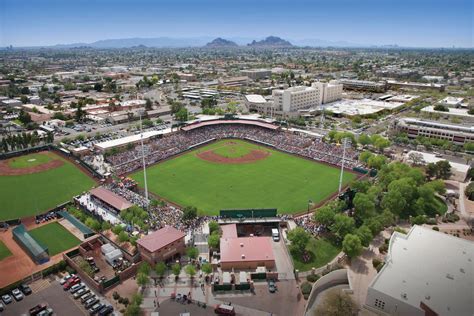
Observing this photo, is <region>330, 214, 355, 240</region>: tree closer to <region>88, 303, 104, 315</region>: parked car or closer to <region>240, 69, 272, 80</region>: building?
<region>88, 303, 104, 315</region>: parked car

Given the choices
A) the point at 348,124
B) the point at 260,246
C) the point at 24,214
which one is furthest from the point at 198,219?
the point at 348,124

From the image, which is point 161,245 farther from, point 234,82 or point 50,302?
point 234,82

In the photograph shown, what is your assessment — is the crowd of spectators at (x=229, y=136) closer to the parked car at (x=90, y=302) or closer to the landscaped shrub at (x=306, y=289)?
the parked car at (x=90, y=302)

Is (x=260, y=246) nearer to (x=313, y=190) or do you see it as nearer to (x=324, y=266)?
(x=324, y=266)

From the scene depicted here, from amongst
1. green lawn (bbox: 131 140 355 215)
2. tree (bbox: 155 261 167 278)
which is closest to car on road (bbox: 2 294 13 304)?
tree (bbox: 155 261 167 278)

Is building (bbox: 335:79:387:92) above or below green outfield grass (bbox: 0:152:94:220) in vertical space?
above

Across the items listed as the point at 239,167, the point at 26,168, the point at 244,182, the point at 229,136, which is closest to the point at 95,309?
the point at 244,182

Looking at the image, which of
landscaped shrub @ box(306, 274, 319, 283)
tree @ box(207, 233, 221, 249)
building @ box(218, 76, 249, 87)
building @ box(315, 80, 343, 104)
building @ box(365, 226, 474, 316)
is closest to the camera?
building @ box(365, 226, 474, 316)
